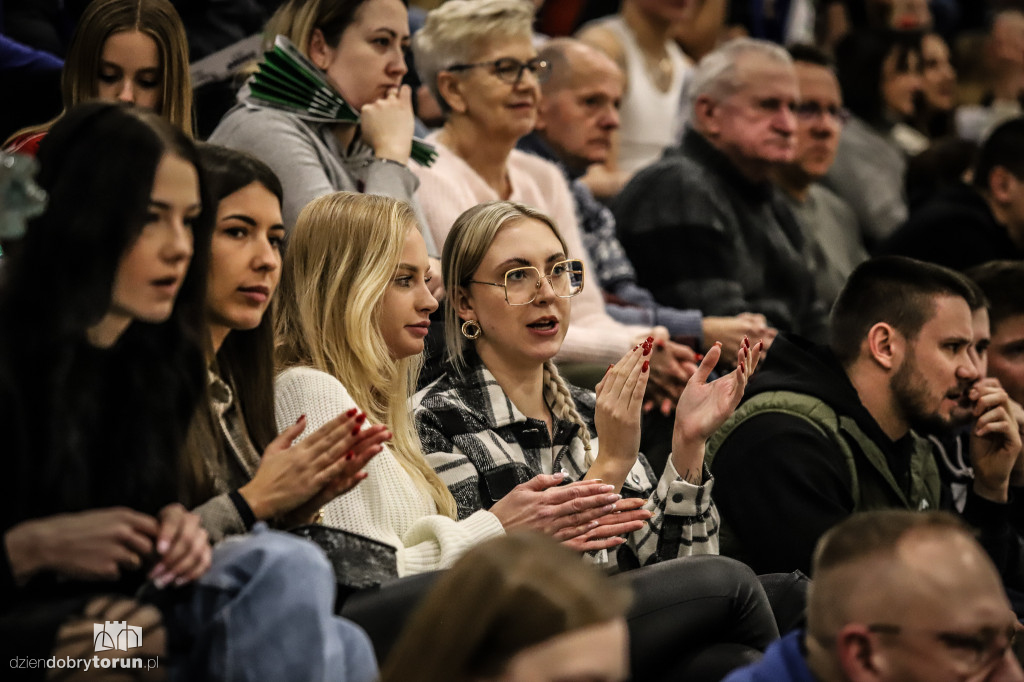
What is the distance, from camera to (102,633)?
6.20 feet

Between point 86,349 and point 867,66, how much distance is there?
5345 millimetres

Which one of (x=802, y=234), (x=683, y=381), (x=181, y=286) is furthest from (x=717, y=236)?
(x=181, y=286)

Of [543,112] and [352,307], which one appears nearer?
[352,307]

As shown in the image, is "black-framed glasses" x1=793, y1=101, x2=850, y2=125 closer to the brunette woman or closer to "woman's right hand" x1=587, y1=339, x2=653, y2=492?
the brunette woman

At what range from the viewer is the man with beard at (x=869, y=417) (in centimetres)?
329

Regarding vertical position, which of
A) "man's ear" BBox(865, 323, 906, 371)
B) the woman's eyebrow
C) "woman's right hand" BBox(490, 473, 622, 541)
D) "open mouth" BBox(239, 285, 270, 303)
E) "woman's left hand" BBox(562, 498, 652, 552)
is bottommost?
"woman's left hand" BBox(562, 498, 652, 552)

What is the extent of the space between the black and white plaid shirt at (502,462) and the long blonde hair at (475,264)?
83 mm

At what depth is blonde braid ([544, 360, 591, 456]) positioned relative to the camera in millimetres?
3213

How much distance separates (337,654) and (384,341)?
101 cm

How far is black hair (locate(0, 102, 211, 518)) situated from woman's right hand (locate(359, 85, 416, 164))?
4.63 ft

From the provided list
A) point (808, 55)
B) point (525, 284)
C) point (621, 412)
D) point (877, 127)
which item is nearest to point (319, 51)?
point (525, 284)

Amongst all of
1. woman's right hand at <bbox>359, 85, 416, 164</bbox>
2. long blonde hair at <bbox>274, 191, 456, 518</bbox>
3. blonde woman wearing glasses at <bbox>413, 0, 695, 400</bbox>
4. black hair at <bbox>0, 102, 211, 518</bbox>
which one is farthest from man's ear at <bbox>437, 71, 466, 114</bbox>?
black hair at <bbox>0, 102, 211, 518</bbox>

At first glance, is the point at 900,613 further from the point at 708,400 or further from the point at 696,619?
the point at 708,400

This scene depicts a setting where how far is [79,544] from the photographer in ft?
6.25
